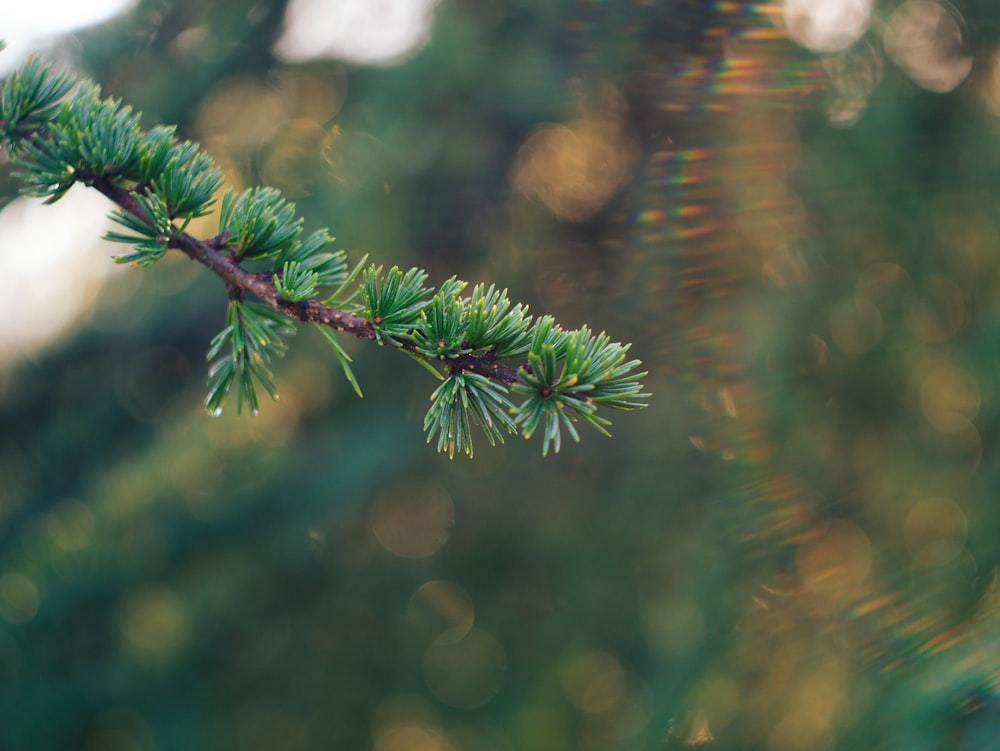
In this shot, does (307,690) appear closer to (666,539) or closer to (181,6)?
(666,539)

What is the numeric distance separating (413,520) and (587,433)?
0.79 m

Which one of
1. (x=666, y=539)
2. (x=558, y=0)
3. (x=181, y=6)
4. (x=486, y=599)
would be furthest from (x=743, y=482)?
(x=181, y=6)

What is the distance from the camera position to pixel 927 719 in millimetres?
830

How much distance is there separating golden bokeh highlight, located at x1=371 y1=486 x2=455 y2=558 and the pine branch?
63.5 inches

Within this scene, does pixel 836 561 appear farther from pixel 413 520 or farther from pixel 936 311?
pixel 413 520

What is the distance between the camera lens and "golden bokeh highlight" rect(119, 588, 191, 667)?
1.85m

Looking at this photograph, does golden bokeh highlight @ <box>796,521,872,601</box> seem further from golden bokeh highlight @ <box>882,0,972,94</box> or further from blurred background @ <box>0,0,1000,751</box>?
golden bokeh highlight @ <box>882,0,972,94</box>

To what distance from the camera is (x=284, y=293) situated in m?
0.42

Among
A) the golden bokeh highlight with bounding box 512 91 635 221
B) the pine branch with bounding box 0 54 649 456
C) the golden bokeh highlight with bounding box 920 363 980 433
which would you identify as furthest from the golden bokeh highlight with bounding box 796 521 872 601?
the pine branch with bounding box 0 54 649 456

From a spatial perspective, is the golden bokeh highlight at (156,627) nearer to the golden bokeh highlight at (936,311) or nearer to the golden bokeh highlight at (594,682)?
the golden bokeh highlight at (594,682)

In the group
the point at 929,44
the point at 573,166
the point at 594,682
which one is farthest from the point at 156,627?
the point at 929,44

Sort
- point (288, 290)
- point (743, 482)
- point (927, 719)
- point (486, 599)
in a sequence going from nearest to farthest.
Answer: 1. point (288, 290)
2. point (927, 719)
3. point (743, 482)
4. point (486, 599)

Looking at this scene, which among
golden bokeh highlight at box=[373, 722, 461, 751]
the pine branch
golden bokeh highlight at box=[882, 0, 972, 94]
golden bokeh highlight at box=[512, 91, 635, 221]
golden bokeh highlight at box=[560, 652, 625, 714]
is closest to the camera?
the pine branch

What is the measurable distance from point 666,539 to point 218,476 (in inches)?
45.4
